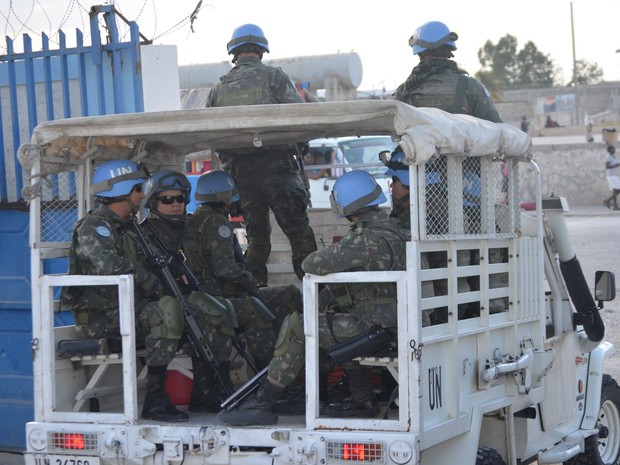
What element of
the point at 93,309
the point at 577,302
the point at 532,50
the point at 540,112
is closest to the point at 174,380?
the point at 93,309

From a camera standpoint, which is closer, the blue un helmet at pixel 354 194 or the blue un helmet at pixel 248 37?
the blue un helmet at pixel 354 194

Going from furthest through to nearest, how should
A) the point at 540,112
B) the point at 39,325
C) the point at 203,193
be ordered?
the point at 540,112 → the point at 203,193 → the point at 39,325

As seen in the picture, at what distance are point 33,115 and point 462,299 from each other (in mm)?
4015

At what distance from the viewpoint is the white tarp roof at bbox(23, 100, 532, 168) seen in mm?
4965

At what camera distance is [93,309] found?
18.6 ft

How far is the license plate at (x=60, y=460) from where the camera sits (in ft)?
17.3

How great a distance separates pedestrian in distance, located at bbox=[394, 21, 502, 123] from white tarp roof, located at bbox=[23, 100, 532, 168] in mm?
733

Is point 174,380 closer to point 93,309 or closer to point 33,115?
point 93,309

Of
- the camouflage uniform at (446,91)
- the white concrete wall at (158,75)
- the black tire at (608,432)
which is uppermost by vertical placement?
the white concrete wall at (158,75)

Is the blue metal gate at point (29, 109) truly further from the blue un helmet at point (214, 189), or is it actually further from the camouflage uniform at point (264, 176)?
the blue un helmet at point (214, 189)

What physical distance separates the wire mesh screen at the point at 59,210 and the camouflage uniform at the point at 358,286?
238 cm

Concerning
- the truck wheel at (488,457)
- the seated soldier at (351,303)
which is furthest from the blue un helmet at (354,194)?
the truck wheel at (488,457)

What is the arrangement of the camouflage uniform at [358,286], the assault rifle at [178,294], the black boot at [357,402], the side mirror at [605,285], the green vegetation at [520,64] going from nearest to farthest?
1. the camouflage uniform at [358,286]
2. the black boot at [357,402]
3. the assault rifle at [178,294]
4. the side mirror at [605,285]
5. the green vegetation at [520,64]

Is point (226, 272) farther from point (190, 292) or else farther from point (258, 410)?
point (258, 410)
